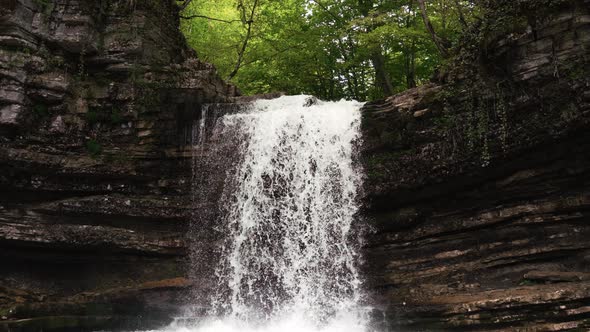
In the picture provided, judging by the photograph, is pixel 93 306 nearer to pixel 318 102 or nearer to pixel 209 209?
pixel 209 209

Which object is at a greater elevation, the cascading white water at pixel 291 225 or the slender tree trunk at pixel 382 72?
the slender tree trunk at pixel 382 72

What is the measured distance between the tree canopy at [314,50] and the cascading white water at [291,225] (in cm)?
662

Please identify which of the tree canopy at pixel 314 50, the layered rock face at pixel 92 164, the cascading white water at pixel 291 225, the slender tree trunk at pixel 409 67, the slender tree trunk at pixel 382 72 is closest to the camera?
the cascading white water at pixel 291 225

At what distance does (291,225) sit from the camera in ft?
36.3

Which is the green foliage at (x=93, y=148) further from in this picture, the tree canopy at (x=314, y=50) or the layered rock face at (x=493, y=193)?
the tree canopy at (x=314, y=50)

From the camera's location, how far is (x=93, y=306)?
10.1 m

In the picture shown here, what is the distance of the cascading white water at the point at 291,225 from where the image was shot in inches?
401

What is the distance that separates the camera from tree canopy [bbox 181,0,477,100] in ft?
58.7

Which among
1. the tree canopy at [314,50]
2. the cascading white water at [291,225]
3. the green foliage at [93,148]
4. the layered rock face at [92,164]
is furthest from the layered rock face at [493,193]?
the green foliage at [93,148]

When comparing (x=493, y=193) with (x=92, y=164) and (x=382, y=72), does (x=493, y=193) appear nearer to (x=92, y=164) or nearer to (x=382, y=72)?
(x=382, y=72)

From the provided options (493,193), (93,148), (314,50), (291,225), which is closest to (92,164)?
(93,148)

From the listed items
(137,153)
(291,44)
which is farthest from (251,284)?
(291,44)

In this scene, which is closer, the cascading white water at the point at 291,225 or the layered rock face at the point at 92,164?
the cascading white water at the point at 291,225

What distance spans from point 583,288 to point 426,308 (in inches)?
114
